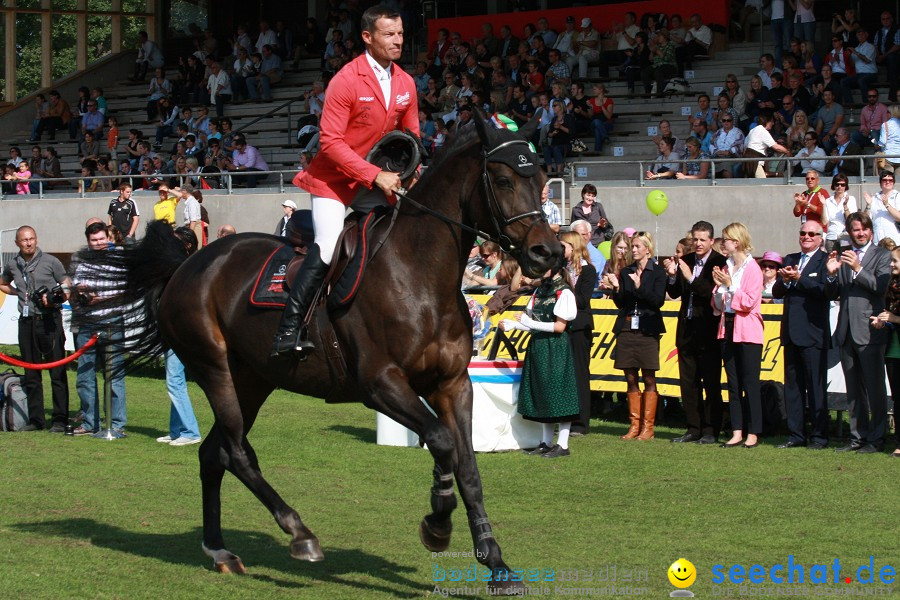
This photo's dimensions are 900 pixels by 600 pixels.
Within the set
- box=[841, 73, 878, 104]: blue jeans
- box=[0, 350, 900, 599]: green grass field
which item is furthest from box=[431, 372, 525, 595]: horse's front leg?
box=[841, 73, 878, 104]: blue jeans

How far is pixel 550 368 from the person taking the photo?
12.1 meters

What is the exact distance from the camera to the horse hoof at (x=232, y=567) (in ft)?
24.1

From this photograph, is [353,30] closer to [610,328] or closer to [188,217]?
[188,217]

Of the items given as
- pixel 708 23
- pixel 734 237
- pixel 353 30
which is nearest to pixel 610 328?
pixel 734 237

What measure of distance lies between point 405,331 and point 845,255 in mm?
6417

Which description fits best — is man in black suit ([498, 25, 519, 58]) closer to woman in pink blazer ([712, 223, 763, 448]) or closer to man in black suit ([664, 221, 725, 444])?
man in black suit ([664, 221, 725, 444])

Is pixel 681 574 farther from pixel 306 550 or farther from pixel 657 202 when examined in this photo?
pixel 657 202

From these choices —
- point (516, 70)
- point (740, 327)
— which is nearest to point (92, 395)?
point (740, 327)

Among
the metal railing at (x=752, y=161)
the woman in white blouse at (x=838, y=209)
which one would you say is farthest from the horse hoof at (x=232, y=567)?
the metal railing at (x=752, y=161)

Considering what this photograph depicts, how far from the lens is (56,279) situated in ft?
46.3

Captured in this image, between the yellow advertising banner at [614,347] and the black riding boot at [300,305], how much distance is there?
695cm

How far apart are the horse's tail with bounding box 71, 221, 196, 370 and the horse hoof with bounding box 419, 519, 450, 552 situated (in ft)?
9.74

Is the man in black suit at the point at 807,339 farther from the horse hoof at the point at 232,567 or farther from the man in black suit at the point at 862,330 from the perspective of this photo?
the horse hoof at the point at 232,567

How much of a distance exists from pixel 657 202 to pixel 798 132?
2.68 meters
